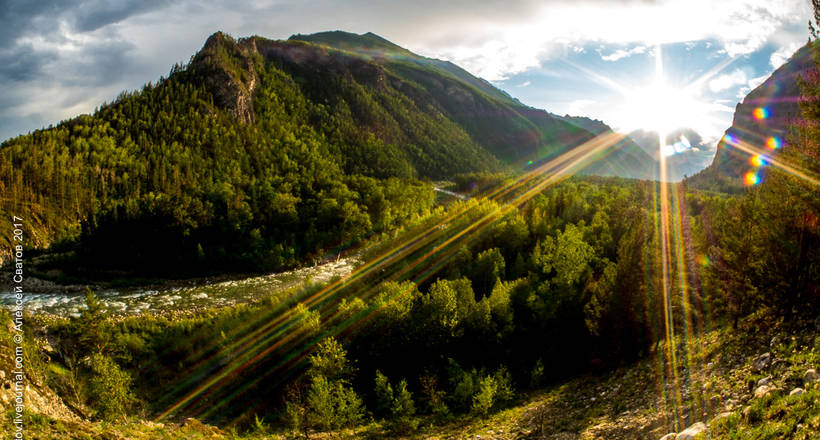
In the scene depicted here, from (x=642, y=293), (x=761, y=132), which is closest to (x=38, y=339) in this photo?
(x=642, y=293)

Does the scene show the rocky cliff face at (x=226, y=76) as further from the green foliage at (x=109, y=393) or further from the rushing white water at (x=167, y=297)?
the green foliage at (x=109, y=393)

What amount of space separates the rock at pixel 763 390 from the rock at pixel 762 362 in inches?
107

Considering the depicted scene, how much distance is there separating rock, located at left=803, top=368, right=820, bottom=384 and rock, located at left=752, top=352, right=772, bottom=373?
3.91m

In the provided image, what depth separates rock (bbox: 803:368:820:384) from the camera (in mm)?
11978

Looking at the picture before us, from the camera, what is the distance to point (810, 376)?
12.3 metres

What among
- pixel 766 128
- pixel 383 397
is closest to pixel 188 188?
pixel 383 397

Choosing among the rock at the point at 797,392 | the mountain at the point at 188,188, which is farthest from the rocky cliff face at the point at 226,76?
the rock at the point at 797,392

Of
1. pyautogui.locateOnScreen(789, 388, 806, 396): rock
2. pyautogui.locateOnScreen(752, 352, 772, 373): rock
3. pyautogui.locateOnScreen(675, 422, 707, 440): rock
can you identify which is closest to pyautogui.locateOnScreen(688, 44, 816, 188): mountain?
pyautogui.locateOnScreen(752, 352, 772, 373): rock

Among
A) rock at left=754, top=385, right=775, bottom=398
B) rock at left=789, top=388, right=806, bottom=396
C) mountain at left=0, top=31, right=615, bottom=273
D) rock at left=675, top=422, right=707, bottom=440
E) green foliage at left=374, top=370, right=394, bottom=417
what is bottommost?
green foliage at left=374, top=370, right=394, bottom=417

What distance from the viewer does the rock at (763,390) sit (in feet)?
43.0

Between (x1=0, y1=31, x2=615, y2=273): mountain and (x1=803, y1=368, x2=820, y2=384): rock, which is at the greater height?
(x1=0, y1=31, x2=615, y2=273): mountain

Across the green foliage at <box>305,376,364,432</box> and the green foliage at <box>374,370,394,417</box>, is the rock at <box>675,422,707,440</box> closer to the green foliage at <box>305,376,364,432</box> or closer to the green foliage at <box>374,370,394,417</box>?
the green foliage at <box>374,370,394,417</box>

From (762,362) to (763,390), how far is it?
3.97m

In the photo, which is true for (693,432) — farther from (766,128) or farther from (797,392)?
(766,128)
